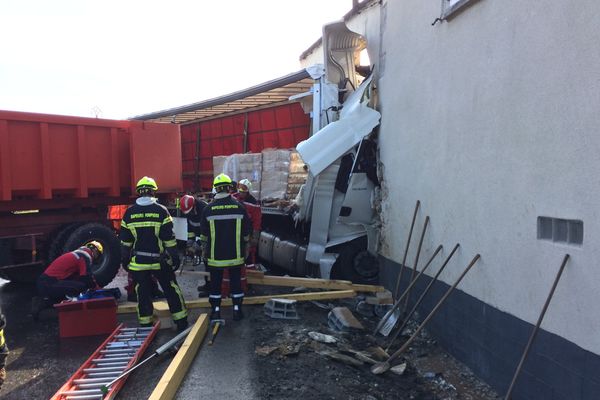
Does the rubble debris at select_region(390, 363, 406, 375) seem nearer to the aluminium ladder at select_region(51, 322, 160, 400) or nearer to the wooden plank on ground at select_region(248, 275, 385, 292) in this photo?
the wooden plank on ground at select_region(248, 275, 385, 292)

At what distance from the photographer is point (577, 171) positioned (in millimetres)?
3006

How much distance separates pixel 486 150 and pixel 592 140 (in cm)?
130

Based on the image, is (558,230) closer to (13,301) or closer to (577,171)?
(577,171)

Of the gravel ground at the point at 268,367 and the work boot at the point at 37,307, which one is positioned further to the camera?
the work boot at the point at 37,307

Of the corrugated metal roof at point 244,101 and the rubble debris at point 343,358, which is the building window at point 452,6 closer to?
the rubble debris at point 343,358

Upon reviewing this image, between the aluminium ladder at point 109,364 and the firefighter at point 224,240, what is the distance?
2.99ft

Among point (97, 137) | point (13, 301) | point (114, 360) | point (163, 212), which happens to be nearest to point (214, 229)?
point (163, 212)

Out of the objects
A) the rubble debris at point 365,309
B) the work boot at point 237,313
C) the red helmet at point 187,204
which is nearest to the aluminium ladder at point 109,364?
the work boot at point 237,313

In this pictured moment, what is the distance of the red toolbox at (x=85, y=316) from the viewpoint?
219 inches

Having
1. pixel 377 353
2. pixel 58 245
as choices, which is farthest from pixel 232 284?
pixel 58 245

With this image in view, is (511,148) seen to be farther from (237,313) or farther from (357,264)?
(357,264)

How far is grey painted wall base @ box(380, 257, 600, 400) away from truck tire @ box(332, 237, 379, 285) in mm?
1933

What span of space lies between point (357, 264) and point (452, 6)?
13.4ft

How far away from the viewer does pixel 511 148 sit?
3.76m
